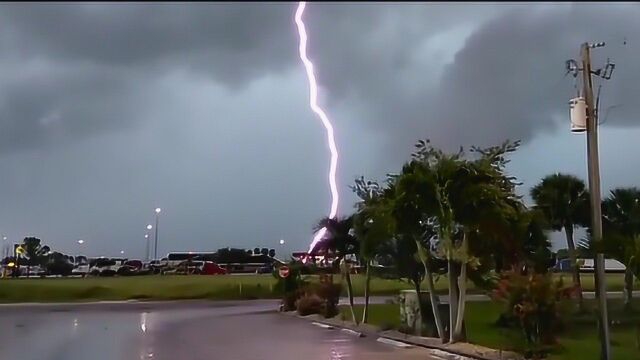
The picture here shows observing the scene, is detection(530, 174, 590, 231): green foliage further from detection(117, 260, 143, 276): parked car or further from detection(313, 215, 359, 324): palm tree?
detection(117, 260, 143, 276): parked car

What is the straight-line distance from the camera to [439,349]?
59.2 feet

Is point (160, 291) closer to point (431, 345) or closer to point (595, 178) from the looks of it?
point (431, 345)

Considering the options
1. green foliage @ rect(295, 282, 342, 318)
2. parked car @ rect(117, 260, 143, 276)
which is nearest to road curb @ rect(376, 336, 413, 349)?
green foliage @ rect(295, 282, 342, 318)

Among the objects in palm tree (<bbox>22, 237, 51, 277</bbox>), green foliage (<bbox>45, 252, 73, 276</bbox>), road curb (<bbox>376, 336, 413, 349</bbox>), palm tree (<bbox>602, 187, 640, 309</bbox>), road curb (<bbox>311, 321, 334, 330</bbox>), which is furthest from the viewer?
palm tree (<bbox>22, 237, 51, 277</bbox>)

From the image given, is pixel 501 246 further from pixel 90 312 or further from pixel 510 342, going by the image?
pixel 90 312

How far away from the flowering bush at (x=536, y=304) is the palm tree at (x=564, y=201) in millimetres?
14120

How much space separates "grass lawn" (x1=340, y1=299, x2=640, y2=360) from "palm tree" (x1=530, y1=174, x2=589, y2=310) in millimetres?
3177

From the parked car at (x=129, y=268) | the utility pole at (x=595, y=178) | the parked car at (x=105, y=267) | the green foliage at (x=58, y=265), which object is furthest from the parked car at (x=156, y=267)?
the utility pole at (x=595, y=178)

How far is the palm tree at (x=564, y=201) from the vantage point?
29.0 metres

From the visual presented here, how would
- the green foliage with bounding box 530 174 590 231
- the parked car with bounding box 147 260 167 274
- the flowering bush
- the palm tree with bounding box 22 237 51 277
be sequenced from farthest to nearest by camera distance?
the palm tree with bounding box 22 237 51 277 → the parked car with bounding box 147 260 167 274 → the green foliage with bounding box 530 174 590 231 → the flowering bush

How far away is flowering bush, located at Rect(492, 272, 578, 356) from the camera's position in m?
14.8

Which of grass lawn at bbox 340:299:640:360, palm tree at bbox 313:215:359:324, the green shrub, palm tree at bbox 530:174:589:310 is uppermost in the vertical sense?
palm tree at bbox 530:174:589:310

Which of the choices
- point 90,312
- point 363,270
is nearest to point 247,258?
point 90,312

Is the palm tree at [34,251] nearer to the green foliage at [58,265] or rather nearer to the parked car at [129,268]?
the green foliage at [58,265]
